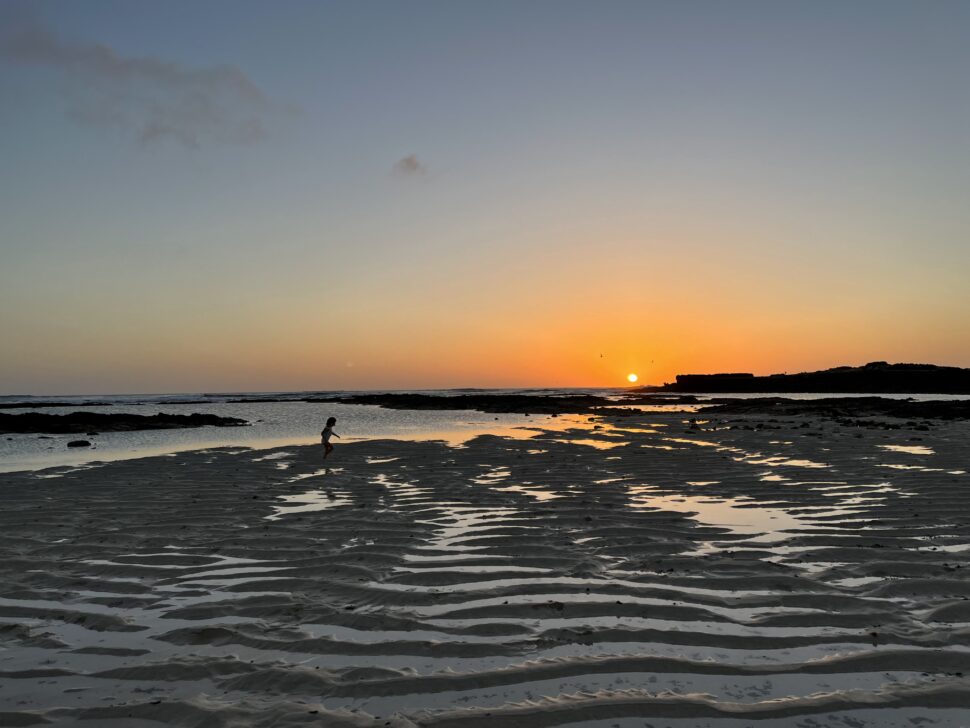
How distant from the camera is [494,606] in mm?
5828

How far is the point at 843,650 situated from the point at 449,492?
8672 mm

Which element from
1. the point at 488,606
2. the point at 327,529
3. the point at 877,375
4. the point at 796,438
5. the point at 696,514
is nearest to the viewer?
the point at 488,606

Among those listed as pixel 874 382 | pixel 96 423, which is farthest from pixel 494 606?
pixel 874 382

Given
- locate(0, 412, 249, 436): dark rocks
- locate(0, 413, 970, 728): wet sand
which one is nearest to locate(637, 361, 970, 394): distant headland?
locate(0, 412, 249, 436): dark rocks

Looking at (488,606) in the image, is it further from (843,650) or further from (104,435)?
(104,435)

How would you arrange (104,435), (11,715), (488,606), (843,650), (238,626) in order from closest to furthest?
(11,715) → (843,650) → (238,626) → (488,606) → (104,435)

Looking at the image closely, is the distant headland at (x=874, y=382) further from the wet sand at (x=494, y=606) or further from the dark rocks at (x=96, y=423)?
the wet sand at (x=494, y=606)

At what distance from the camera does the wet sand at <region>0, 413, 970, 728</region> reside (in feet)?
13.1

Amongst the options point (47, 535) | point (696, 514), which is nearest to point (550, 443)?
point (696, 514)

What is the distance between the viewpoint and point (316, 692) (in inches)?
163

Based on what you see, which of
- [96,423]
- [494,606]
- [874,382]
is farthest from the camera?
[874,382]

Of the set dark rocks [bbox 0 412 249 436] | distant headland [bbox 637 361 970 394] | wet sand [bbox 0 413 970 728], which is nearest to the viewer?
wet sand [bbox 0 413 970 728]

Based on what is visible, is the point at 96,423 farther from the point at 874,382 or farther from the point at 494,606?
the point at 874,382

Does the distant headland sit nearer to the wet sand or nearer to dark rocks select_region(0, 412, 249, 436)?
dark rocks select_region(0, 412, 249, 436)
